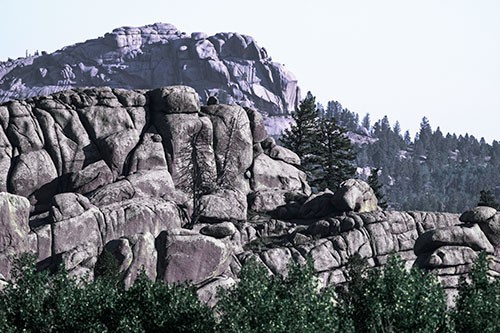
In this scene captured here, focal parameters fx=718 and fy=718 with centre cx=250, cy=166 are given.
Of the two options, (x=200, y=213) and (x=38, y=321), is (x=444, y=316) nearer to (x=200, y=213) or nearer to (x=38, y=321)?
(x=38, y=321)

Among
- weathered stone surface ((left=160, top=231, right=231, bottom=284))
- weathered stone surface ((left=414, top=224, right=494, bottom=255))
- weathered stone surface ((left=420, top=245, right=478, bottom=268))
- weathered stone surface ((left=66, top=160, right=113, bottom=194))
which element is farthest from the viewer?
weathered stone surface ((left=66, top=160, right=113, bottom=194))

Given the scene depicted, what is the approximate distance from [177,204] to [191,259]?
11.9 m

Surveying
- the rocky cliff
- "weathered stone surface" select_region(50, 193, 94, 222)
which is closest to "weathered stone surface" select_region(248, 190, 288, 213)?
the rocky cliff

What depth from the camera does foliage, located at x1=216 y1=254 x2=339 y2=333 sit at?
37938mm

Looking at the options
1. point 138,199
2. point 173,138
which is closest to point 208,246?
point 138,199

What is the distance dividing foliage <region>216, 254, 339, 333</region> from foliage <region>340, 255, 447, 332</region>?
177 centimetres

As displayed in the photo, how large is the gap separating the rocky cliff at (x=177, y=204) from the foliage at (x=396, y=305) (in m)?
20.0

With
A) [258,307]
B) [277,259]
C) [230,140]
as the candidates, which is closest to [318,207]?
[277,259]

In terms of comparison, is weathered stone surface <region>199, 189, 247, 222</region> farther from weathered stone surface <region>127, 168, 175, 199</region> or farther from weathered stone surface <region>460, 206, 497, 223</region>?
weathered stone surface <region>460, 206, 497, 223</region>

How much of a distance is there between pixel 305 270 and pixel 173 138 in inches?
1544

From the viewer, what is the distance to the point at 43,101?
79.2 m

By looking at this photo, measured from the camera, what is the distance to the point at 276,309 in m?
39.8

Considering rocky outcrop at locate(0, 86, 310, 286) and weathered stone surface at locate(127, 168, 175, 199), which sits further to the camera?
weathered stone surface at locate(127, 168, 175, 199)

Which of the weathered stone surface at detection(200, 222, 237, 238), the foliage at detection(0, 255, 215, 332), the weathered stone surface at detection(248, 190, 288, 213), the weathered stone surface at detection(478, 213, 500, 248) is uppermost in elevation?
the weathered stone surface at detection(248, 190, 288, 213)
